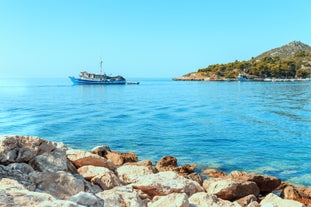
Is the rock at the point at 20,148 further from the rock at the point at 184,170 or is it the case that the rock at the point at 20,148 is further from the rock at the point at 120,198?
the rock at the point at 184,170

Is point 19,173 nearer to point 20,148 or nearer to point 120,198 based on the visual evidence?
point 20,148

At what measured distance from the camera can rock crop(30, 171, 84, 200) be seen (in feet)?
25.7

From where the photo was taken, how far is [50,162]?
927cm

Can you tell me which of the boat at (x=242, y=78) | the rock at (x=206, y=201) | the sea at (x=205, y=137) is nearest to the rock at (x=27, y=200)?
the rock at (x=206, y=201)

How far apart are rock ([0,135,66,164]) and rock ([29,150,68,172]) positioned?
0.54 feet

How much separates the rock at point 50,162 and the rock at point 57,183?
785 millimetres

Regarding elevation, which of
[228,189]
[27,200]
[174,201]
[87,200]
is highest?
[27,200]

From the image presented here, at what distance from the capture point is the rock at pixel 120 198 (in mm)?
7695

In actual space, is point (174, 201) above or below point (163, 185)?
above

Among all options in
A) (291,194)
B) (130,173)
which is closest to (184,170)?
(130,173)

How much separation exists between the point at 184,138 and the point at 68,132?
380 inches

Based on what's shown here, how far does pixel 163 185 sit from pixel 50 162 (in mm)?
3101

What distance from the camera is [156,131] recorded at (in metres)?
28.7

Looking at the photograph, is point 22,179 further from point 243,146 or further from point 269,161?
point 243,146
